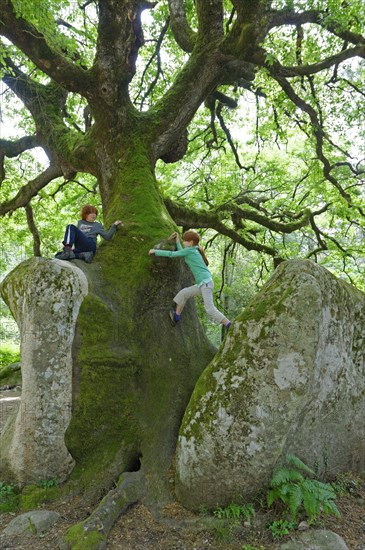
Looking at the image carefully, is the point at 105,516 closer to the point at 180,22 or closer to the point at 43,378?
the point at 43,378

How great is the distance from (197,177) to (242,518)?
1124 cm

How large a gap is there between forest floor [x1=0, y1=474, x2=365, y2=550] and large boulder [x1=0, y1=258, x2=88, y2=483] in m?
0.46

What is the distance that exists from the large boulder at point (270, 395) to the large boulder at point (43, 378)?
1.37 metres

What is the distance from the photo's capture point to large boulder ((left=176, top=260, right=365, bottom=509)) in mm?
3670

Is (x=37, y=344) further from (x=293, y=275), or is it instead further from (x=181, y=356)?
(x=293, y=275)

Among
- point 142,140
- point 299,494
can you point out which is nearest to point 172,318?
point 299,494

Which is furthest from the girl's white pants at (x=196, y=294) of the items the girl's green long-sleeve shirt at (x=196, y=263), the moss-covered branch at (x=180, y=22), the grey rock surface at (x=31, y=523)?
the moss-covered branch at (x=180, y=22)

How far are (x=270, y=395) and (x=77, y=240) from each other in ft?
10.6

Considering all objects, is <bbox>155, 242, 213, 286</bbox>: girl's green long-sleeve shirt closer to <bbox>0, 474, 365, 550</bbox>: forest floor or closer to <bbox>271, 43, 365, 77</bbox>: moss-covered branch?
<bbox>0, 474, 365, 550</bbox>: forest floor

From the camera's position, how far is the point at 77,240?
532cm

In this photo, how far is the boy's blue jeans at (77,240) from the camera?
5129mm

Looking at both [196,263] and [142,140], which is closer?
[196,263]

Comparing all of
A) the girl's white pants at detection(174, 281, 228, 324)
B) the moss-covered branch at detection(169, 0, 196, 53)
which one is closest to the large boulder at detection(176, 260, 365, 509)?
the girl's white pants at detection(174, 281, 228, 324)

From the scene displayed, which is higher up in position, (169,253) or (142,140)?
(142,140)
